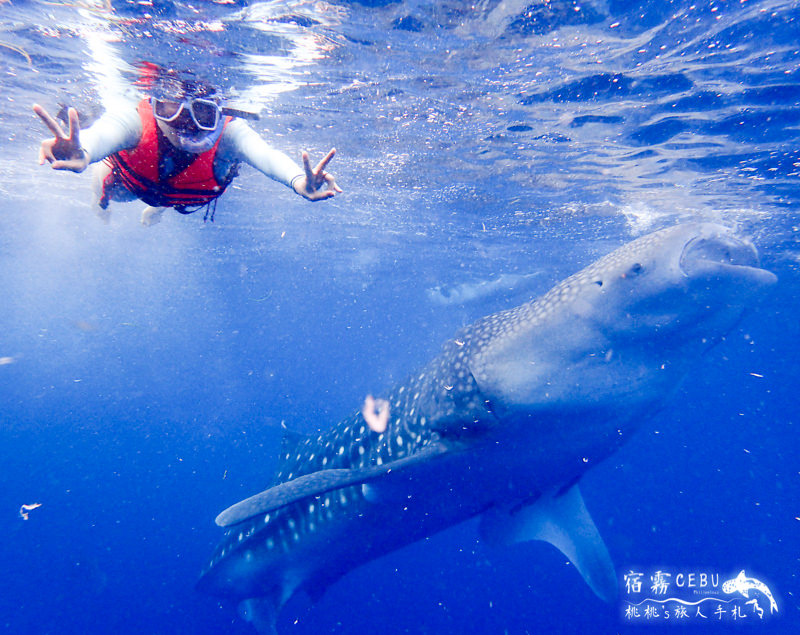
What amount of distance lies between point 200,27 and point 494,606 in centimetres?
1974

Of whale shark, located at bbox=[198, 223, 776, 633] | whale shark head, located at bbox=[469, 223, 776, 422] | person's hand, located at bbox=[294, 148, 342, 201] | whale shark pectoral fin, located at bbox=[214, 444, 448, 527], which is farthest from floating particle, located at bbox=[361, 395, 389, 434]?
person's hand, located at bbox=[294, 148, 342, 201]

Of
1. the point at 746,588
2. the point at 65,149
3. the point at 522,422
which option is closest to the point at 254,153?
the point at 65,149

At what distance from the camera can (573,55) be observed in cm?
769

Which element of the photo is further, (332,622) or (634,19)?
(332,622)

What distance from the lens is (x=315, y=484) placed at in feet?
14.5

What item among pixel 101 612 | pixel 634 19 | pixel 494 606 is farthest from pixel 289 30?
pixel 494 606

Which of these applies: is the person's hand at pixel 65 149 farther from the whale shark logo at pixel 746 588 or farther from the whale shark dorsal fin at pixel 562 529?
the whale shark logo at pixel 746 588

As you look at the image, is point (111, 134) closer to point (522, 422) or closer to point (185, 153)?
point (185, 153)

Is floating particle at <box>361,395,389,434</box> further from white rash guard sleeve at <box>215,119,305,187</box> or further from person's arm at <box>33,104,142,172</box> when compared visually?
person's arm at <box>33,104,142,172</box>

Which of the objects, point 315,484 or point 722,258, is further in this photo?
point 315,484

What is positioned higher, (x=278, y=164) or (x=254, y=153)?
(x=254, y=153)

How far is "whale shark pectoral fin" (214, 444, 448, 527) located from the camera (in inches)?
162

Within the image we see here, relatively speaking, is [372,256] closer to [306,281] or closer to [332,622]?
[306,281]

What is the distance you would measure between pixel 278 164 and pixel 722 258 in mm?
3671
